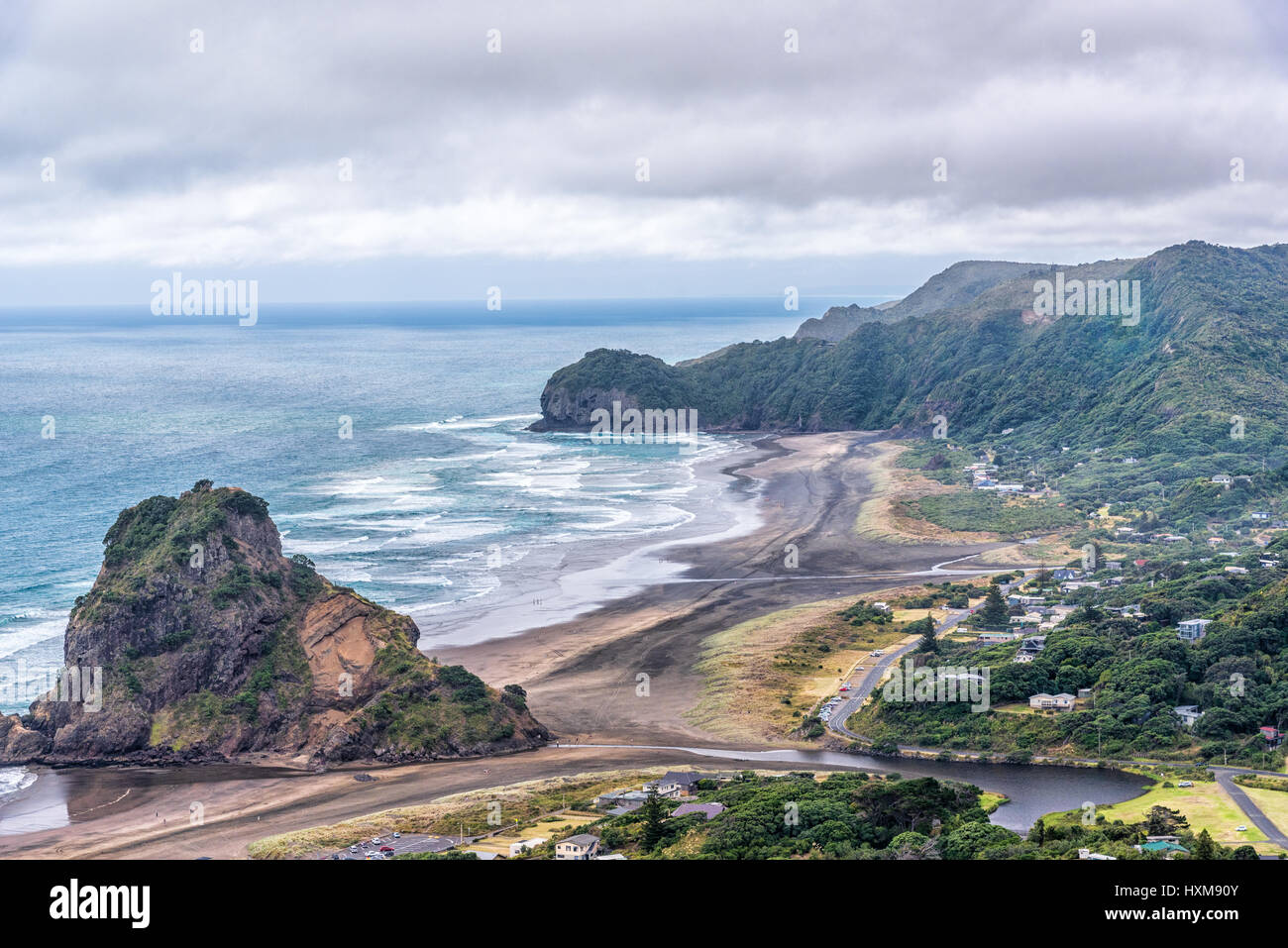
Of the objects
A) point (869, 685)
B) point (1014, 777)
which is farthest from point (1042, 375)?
point (1014, 777)

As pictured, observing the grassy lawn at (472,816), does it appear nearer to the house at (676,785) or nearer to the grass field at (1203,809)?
the house at (676,785)

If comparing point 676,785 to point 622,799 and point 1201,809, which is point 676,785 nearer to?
point 622,799

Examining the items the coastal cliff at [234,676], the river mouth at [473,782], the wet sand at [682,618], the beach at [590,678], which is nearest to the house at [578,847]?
the river mouth at [473,782]

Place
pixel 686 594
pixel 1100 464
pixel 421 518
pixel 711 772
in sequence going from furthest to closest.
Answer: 1. pixel 1100 464
2. pixel 421 518
3. pixel 686 594
4. pixel 711 772

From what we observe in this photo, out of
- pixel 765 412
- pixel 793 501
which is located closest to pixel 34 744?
pixel 793 501
